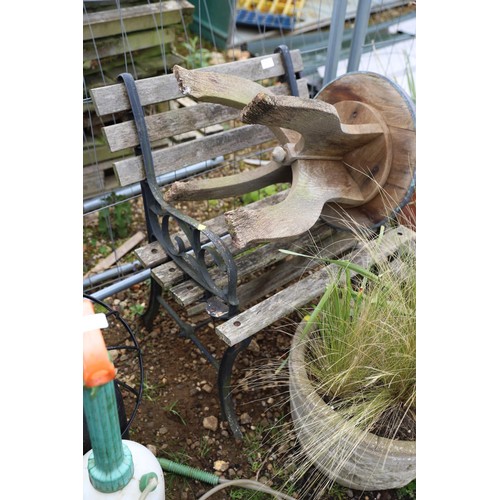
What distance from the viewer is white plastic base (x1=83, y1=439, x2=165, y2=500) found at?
43.8 inches

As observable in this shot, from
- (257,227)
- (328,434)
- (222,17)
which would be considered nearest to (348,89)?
(257,227)

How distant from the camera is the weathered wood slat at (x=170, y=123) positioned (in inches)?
78.4

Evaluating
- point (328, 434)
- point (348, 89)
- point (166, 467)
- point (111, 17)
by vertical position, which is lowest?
point (166, 467)

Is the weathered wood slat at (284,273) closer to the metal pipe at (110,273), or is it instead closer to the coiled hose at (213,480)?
the coiled hose at (213,480)

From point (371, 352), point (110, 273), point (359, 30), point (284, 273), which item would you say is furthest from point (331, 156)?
point (110, 273)

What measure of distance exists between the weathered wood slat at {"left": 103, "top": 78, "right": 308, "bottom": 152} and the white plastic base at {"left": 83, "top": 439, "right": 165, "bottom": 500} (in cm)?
113

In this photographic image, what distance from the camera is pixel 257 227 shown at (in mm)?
1681

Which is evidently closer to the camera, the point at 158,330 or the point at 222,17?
the point at 158,330

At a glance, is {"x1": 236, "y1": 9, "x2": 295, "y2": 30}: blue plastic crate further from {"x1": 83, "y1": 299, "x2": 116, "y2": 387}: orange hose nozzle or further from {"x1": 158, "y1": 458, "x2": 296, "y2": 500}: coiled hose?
{"x1": 83, "y1": 299, "x2": 116, "y2": 387}: orange hose nozzle

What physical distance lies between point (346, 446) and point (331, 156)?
105 cm

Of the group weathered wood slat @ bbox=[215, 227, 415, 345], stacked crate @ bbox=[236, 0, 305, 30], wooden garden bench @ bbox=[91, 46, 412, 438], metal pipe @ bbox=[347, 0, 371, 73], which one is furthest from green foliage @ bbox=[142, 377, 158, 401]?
stacked crate @ bbox=[236, 0, 305, 30]

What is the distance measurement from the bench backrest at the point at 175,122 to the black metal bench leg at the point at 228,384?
74 centimetres

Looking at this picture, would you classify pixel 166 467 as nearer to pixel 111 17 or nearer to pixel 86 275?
pixel 86 275

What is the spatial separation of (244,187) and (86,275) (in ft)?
3.91
